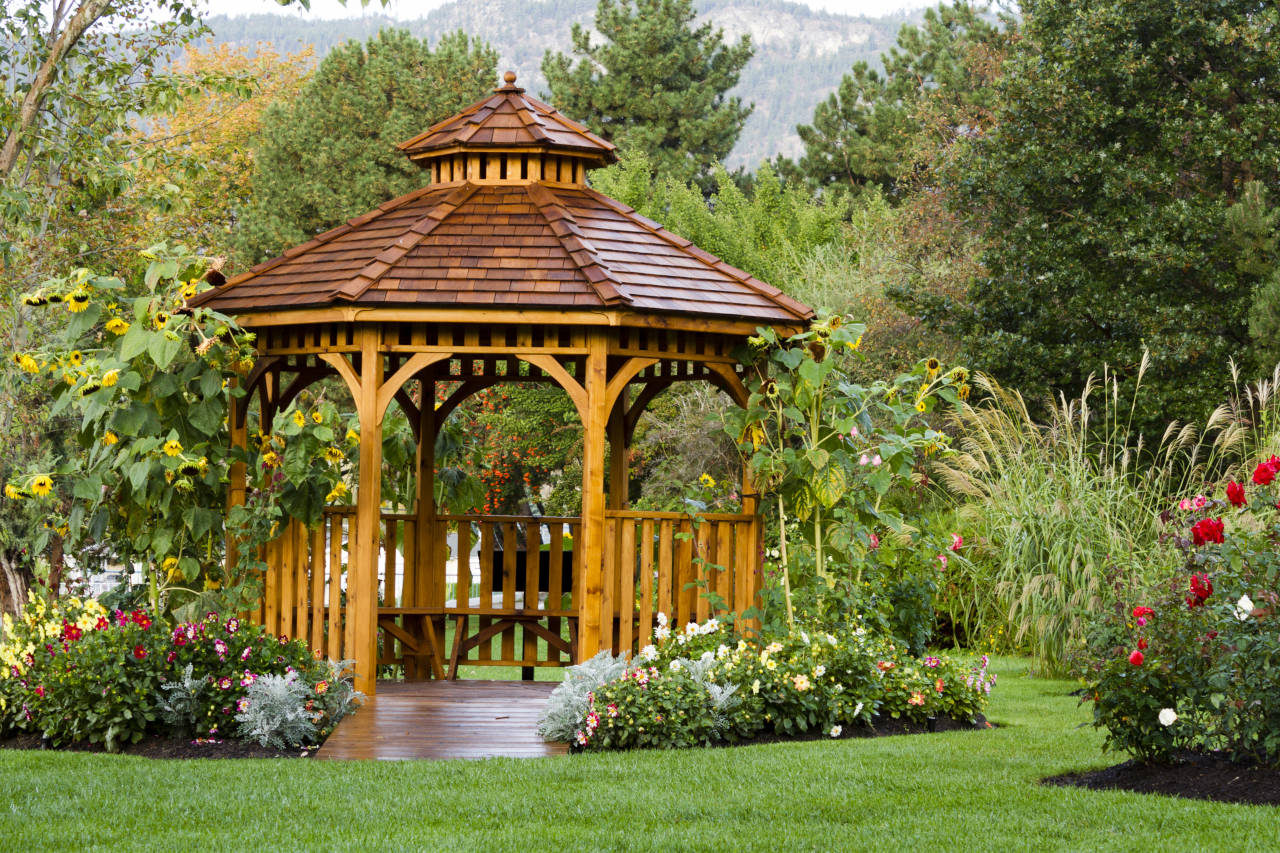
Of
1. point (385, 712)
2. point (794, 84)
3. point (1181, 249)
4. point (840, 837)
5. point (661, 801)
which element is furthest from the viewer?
point (794, 84)

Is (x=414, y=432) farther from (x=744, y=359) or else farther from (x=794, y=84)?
(x=794, y=84)

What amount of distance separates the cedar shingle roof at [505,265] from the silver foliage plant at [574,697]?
6.44 ft

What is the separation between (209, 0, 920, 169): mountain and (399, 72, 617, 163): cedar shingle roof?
70.5 metres

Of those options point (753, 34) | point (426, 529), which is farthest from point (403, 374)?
point (753, 34)

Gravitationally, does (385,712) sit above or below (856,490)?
below

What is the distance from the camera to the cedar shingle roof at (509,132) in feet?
30.6

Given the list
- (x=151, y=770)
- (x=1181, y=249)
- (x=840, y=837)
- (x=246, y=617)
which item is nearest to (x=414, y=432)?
(x=246, y=617)

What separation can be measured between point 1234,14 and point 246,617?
516 inches

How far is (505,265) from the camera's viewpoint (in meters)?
8.23

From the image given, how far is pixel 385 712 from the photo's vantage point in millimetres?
7883

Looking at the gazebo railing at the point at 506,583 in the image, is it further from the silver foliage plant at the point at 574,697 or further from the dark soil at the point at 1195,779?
the dark soil at the point at 1195,779

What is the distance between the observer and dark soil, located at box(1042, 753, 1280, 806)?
5.49 meters

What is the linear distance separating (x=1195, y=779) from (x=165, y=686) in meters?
4.85

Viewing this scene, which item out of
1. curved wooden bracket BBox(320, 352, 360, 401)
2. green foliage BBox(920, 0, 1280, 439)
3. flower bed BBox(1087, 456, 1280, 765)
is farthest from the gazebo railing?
green foliage BBox(920, 0, 1280, 439)
